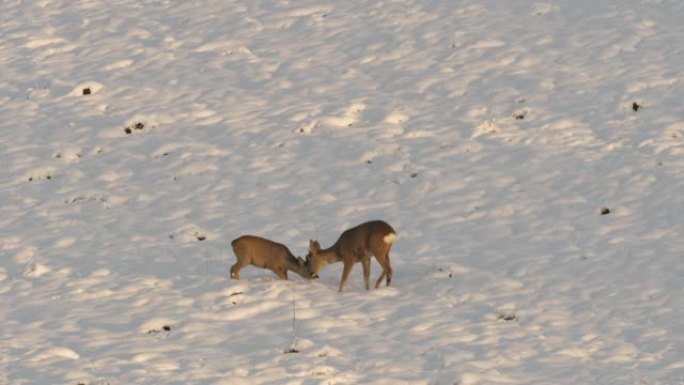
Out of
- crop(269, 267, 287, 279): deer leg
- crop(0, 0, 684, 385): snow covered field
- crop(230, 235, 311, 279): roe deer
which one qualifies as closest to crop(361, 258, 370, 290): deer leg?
crop(0, 0, 684, 385): snow covered field

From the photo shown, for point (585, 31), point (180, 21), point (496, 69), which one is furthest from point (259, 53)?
point (585, 31)

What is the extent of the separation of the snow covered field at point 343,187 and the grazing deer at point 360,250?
31 cm

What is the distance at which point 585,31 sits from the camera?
22.3 m

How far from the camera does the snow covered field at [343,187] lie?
12.9 m

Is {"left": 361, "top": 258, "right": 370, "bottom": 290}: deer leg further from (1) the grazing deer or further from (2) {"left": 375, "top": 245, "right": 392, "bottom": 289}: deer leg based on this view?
(2) {"left": 375, "top": 245, "right": 392, "bottom": 289}: deer leg

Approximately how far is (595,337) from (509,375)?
57.1 inches

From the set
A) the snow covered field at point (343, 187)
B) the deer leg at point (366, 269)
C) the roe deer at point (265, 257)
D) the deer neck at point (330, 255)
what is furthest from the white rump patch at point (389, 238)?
the roe deer at point (265, 257)

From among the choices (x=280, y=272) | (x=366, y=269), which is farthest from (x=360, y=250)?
(x=280, y=272)

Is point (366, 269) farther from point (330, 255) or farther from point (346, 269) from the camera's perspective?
point (330, 255)

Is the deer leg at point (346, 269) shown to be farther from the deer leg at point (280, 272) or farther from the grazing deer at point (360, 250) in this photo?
the deer leg at point (280, 272)

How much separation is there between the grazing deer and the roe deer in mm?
182

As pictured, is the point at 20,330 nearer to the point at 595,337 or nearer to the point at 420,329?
the point at 420,329

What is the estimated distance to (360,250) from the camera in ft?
50.0

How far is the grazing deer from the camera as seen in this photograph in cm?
1505
